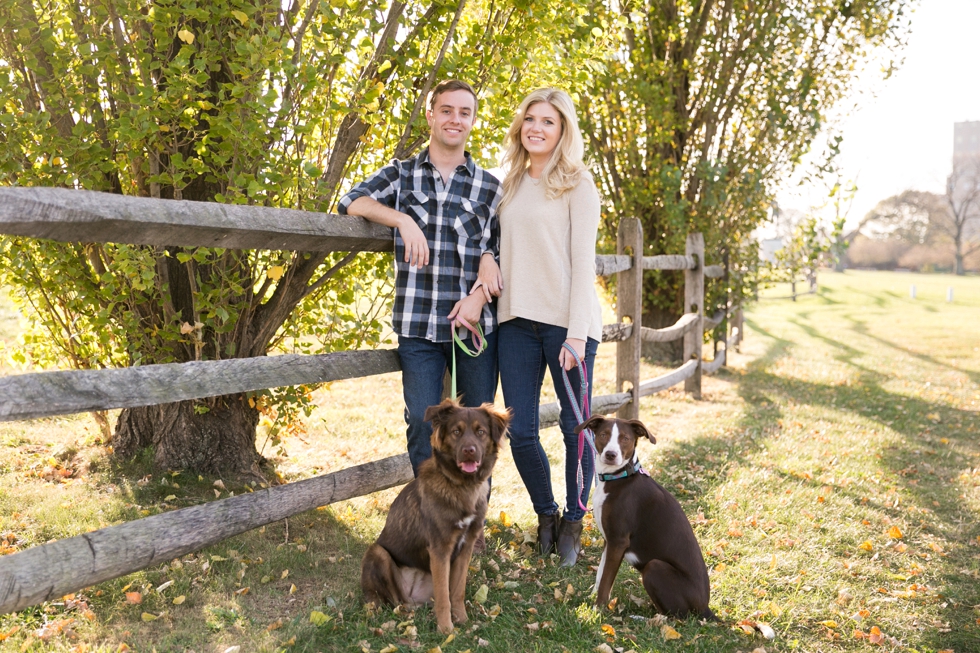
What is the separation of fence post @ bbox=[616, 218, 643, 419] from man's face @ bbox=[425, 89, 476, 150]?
3612mm

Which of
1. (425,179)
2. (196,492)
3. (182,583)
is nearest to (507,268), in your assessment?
(425,179)

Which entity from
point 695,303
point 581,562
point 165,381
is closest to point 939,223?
point 695,303

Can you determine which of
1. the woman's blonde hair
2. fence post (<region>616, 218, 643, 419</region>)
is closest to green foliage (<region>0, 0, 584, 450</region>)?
the woman's blonde hair

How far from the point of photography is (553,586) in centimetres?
418

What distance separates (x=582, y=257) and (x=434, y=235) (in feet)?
2.72

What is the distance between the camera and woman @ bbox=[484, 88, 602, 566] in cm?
409

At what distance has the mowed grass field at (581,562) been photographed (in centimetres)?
352

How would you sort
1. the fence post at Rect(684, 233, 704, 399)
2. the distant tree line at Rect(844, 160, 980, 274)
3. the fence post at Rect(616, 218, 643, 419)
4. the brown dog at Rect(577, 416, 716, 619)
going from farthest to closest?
the distant tree line at Rect(844, 160, 980, 274) → the fence post at Rect(684, 233, 704, 399) → the fence post at Rect(616, 218, 643, 419) → the brown dog at Rect(577, 416, 716, 619)

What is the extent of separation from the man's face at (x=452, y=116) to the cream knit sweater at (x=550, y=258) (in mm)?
496

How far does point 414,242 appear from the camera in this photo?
3797mm

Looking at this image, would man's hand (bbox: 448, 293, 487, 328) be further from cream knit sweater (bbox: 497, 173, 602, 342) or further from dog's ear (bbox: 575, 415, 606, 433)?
dog's ear (bbox: 575, 415, 606, 433)

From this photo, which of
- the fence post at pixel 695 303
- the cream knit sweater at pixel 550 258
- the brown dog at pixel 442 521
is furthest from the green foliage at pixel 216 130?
the fence post at pixel 695 303

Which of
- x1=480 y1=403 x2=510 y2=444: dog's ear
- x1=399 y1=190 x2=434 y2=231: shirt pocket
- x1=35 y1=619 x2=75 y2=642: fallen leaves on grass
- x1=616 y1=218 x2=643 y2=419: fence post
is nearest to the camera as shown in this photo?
x1=35 y1=619 x2=75 y2=642: fallen leaves on grass

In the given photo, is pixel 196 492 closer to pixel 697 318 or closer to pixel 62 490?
pixel 62 490
